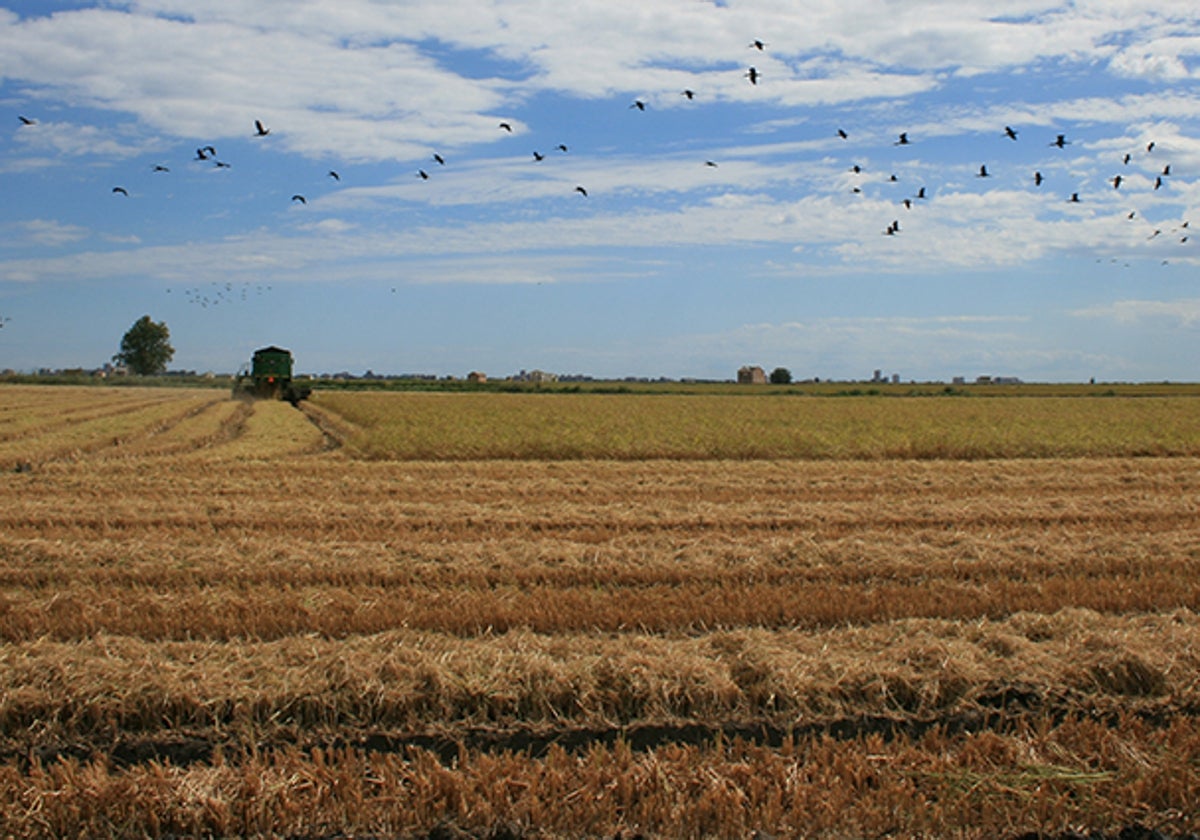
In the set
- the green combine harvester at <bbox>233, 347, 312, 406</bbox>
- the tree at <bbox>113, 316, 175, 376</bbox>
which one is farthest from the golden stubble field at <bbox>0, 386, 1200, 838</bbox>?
the tree at <bbox>113, 316, 175, 376</bbox>

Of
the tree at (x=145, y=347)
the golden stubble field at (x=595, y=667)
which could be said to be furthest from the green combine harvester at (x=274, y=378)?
the tree at (x=145, y=347)

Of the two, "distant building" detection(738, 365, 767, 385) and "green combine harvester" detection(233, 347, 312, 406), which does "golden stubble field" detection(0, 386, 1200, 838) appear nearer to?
"green combine harvester" detection(233, 347, 312, 406)

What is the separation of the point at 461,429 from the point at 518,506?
1556 centimetres

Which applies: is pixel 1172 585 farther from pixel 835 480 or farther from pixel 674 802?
pixel 835 480

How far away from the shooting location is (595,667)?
6270 millimetres

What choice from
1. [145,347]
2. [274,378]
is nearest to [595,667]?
[274,378]

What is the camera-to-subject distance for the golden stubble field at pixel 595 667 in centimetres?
478

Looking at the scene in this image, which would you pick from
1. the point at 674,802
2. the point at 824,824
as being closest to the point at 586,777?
the point at 674,802

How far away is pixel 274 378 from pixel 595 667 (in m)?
54.9

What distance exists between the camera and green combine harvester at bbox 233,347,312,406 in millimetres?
57263

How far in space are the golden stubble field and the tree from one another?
143m

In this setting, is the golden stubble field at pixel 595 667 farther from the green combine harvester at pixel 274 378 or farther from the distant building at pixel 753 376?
the distant building at pixel 753 376

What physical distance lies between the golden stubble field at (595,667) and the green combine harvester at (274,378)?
43.8 metres

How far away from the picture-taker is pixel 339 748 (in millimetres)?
5480
